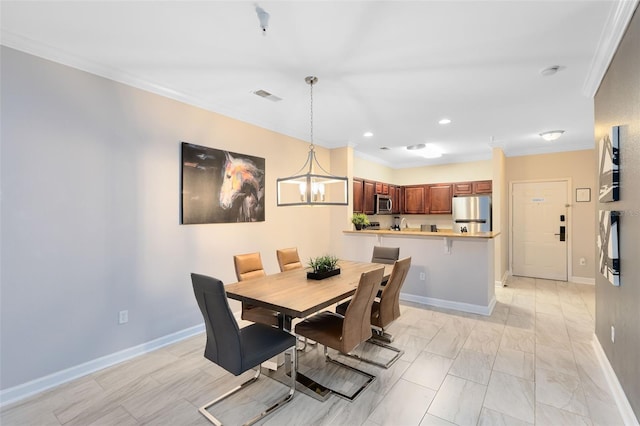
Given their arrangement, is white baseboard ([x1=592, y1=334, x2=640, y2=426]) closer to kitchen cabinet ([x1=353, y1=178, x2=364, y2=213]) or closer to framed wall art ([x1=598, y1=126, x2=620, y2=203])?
framed wall art ([x1=598, y1=126, x2=620, y2=203])

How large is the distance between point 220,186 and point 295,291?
5.91ft

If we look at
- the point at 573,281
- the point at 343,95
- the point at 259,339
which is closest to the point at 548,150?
the point at 573,281

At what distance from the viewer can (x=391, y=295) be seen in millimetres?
2791

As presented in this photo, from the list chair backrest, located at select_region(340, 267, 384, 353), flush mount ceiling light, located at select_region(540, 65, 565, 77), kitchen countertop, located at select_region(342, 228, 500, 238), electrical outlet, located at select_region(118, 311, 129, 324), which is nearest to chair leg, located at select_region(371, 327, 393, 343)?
chair backrest, located at select_region(340, 267, 384, 353)

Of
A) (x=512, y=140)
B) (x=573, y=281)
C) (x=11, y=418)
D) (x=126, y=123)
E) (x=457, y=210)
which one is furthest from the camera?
(x=457, y=210)

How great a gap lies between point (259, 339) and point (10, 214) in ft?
6.90

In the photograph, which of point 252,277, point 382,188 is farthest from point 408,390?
point 382,188

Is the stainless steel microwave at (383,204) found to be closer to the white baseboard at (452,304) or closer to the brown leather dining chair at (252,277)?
the white baseboard at (452,304)

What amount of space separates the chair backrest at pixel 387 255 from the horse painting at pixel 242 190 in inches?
66.8

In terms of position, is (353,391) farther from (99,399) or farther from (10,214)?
(10,214)

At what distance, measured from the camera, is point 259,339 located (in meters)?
2.23

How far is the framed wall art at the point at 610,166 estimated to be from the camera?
2.14 metres

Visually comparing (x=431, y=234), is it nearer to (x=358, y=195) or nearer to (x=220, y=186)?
(x=358, y=195)

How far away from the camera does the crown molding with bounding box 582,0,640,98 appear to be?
73.5 inches
